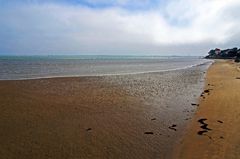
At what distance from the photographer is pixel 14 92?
53.4ft

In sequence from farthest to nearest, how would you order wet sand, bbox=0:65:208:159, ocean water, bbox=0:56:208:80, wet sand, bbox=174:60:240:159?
1. ocean water, bbox=0:56:208:80
2. wet sand, bbox=0:65:208:159
3. wet sand, bbox=174:60:240:159

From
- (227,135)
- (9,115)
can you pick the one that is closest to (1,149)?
(9,115)

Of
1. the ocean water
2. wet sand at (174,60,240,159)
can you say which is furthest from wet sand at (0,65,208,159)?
the ocean water

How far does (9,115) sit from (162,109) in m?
6.77

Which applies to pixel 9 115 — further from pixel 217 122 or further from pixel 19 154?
pixel 217 122

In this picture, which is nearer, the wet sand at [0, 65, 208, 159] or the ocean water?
the wet sand at [0, 65, 208, 159]

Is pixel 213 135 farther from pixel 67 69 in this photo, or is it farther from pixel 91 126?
pixel 67 69

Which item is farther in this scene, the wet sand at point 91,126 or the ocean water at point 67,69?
the ocean water at point 67,69

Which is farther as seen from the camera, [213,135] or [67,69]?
[67,69]

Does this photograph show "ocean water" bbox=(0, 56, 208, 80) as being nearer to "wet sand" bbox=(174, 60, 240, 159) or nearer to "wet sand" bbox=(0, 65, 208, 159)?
"wet sand" bbox=(0, 65, 208, 159)

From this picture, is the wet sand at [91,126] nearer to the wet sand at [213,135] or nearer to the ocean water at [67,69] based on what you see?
the wet sand at [213,135]

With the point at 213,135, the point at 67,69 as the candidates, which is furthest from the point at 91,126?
the point at 67,69

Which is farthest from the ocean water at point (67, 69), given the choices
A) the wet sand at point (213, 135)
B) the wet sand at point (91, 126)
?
the wet sand at point (213, 135)

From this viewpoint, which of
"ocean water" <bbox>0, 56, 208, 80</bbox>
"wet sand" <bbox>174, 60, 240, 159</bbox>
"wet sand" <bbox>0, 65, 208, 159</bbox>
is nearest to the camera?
"wet sand" <bbox>174, 60, 240, 159</bbox>
